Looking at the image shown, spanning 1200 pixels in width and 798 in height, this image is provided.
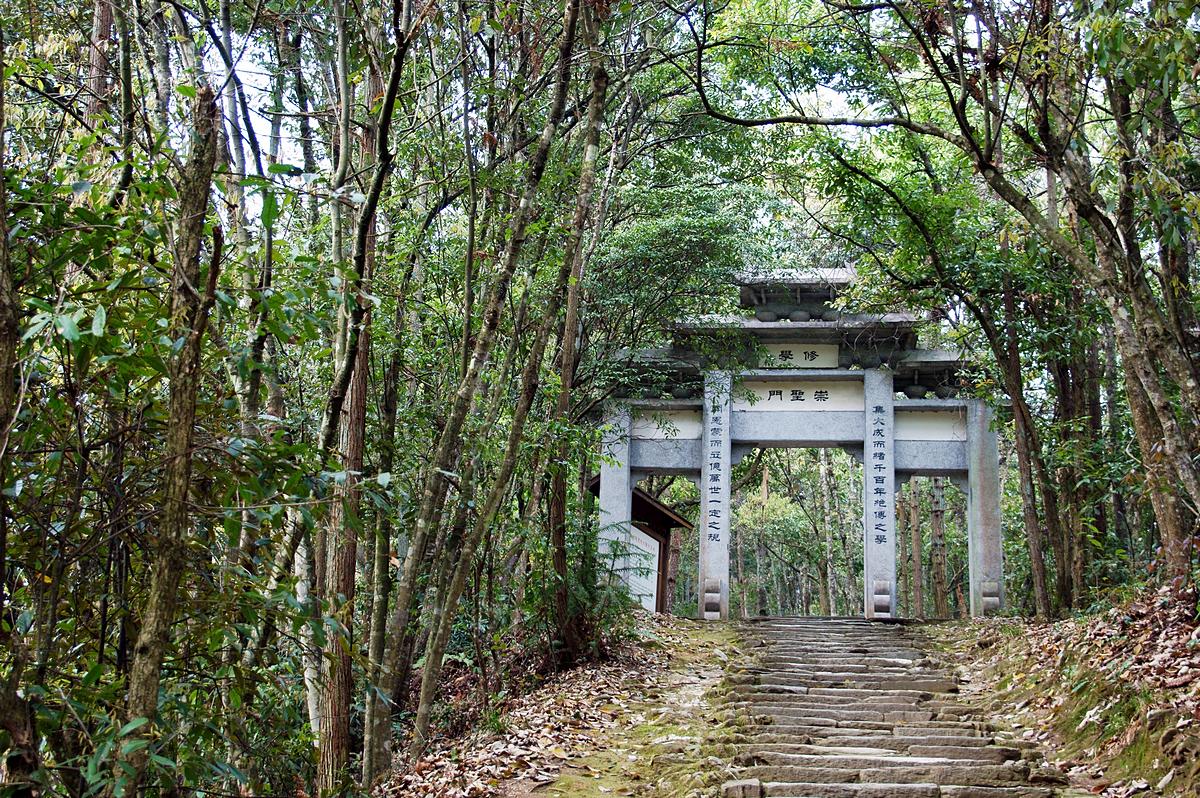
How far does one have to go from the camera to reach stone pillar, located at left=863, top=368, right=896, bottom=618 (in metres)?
15.1

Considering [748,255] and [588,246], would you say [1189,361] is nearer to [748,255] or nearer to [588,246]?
[588,246]

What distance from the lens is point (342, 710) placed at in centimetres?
609

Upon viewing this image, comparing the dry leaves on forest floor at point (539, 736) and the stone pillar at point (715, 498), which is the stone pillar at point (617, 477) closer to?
the stone pillar at point (715, 498)

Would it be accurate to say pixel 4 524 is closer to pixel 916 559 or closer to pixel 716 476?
pixel 716 476

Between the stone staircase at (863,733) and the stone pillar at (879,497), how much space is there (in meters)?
3.09

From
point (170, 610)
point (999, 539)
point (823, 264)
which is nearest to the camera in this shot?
point (170, 610)

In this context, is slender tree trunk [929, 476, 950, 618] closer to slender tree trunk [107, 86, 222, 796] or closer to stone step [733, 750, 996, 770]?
stone step [733, 750, 996, 770]

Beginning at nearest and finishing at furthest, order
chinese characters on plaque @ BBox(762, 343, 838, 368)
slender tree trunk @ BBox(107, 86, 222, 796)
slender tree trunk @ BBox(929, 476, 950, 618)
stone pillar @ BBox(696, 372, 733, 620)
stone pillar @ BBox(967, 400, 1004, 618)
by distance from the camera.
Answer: slender tree trunk @ BBox(107, 86, 222, 796) → stone pillar @ BBox(967, 400, 1004, 618) → stone pillar @ BBox(696, 372, 733, 620) → chinese characters on plaque @ BBox(762, 343, 838, 368) → slender tree trunk @ BBox(929, 476, 950, 618)

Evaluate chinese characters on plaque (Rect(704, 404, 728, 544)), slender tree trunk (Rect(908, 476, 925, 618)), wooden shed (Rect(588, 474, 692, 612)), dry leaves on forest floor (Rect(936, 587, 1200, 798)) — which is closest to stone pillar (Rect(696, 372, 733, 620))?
chinese characters on plaque (Rect(704, 404, 728, 544))

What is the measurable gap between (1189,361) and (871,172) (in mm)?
7067

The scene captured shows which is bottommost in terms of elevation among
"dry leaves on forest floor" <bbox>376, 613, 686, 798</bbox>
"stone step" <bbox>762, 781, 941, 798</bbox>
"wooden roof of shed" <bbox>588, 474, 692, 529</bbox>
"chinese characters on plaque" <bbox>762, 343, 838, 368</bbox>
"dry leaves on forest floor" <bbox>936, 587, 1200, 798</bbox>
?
"dry leaves on forest floor" <bbox>376, 613, 686, 798</bbox>

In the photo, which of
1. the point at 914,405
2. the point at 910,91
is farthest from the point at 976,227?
the point at 914,405

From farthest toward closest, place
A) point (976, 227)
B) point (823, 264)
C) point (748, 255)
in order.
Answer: point (823, 264) → point (748, 255) → point (976, 227)

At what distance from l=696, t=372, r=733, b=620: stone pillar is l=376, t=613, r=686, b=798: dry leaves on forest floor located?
14.9ft
